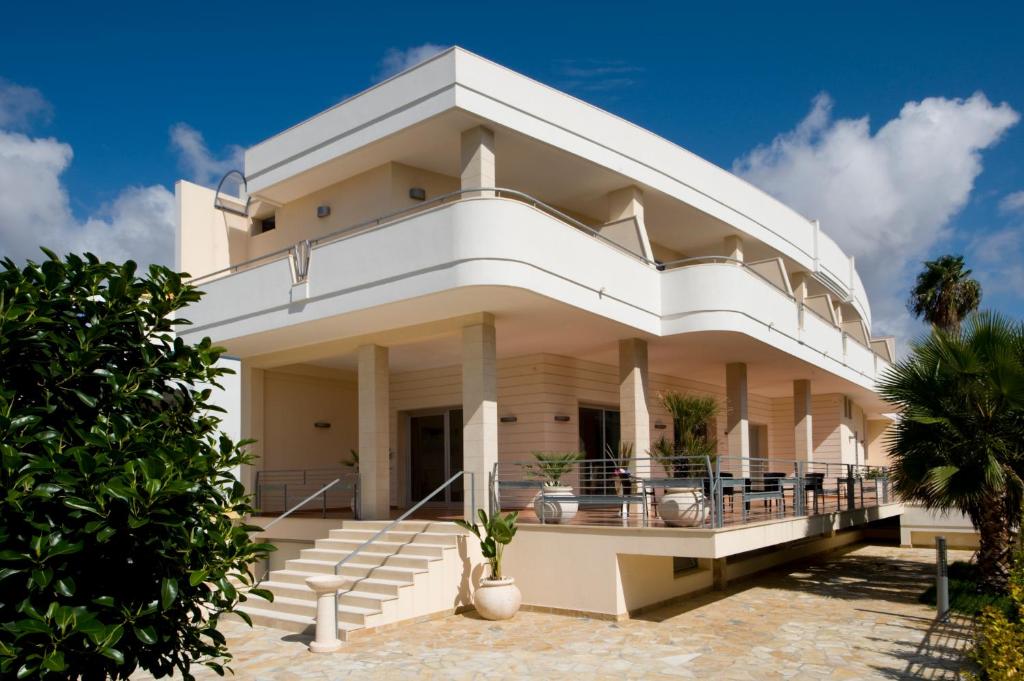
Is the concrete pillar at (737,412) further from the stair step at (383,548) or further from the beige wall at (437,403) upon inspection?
the stair step at (383,548)

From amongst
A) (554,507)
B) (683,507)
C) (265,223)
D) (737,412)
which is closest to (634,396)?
(554,507)

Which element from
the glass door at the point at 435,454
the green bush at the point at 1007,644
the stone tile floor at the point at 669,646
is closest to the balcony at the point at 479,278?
the glass door at the point at 435,454

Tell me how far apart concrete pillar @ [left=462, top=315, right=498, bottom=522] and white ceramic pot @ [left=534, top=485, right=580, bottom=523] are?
3.09 feet

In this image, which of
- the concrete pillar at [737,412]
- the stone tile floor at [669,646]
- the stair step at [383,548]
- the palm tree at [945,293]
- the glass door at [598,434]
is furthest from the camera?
the palm tree at [945,293]

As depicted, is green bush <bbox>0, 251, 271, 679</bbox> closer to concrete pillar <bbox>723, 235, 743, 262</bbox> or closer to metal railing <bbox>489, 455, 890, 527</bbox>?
metal railing <bbox>489, 455, 890, 527</bbox>

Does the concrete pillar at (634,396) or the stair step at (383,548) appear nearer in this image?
the stair step at (383,548)

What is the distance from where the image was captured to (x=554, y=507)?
45.8ft

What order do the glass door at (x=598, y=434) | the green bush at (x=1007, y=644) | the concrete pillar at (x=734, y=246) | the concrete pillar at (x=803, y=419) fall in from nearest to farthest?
the green bush at (x=1007, y=644)
the glass door at (x=598, y=434)
the concrete pillar at (x=734, y=246)
the concrete pillar at (x=803, y=419)

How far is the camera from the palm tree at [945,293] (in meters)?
37.7

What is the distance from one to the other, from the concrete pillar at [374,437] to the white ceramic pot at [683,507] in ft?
18.9

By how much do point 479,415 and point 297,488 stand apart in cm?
771

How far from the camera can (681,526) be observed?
13086mm

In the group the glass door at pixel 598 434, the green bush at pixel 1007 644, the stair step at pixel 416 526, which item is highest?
the glass door at pixel 598 434

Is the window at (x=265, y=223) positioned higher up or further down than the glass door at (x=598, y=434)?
higher up
